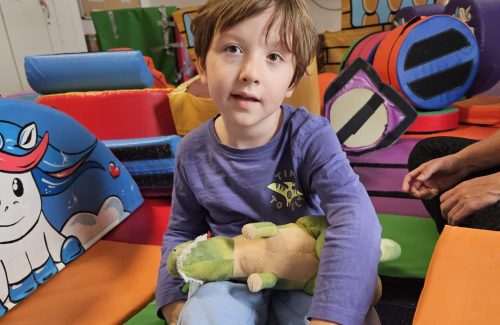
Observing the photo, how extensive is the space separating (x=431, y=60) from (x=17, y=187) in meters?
1.79

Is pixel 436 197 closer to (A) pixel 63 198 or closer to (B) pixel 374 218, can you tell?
(B) pixel 374 218

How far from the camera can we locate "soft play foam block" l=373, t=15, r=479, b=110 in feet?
6.35

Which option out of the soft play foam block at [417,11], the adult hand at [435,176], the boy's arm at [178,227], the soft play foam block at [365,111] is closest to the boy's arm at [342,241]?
the boy's arm at [178,227]

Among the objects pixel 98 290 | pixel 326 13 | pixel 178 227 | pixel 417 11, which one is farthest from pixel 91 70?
pixel 326 13

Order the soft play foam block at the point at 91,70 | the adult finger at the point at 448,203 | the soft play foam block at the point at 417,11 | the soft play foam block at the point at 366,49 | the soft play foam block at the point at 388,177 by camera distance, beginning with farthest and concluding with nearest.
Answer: the soft play foam block at the point at 417,11 < the soft play foam block at the point at 366,49 < the soft play foam block at the point at 91,70 < the soft play foam block at the point at 388,177 < the adult finger at the point at 448,203

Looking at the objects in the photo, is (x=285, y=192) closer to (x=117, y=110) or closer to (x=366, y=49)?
(x=117, y=110)

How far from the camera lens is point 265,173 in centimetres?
72

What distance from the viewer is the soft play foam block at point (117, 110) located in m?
1.54

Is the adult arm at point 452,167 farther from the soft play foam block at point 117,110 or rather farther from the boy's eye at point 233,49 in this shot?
the soft play foam block at point 117,110

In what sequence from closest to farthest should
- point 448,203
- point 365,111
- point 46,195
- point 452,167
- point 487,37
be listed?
point 448,203 < point 452,167 < point 46,195 < point 365,111 < point 487,37

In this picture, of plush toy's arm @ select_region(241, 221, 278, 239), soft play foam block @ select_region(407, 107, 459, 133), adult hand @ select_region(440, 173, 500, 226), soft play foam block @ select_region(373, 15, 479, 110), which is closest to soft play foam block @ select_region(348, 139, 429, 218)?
soft play foam block @ select_region(407, 107, 459, 133)

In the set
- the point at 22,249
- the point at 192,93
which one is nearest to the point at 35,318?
the point at 22,249

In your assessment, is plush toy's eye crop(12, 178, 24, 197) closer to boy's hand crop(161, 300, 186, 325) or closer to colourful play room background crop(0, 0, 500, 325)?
colourful play room background crop(0, 0, 500, 325)

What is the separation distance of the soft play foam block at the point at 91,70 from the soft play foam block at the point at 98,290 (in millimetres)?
651
